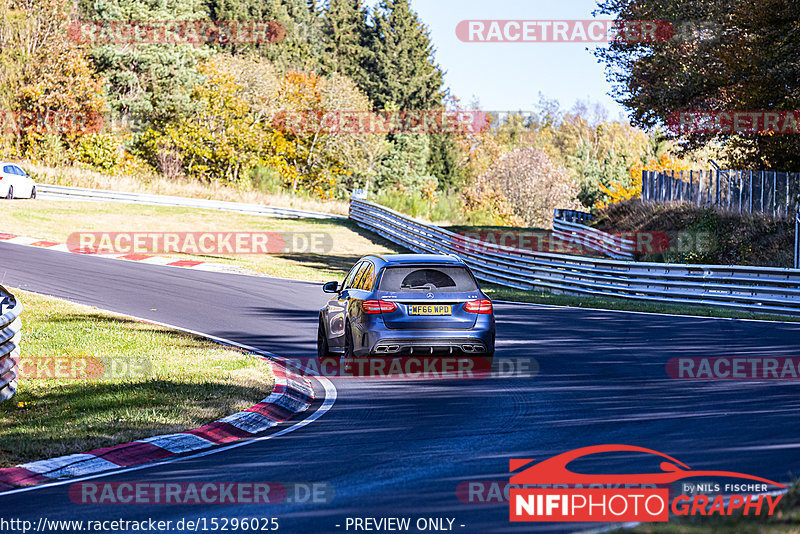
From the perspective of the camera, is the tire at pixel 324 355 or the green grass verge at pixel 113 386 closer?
the green grass verge at pixel 113 386

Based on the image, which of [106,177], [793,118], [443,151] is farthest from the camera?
[443,151]

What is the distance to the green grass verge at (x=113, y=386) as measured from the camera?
898 cm

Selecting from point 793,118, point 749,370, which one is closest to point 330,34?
point 793,118

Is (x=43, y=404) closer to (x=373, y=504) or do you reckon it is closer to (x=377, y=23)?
(x=373, y=504)

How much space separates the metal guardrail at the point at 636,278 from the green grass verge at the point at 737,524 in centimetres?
1633

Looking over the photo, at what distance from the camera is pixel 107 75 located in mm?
63250

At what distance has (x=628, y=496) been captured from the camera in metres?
6.45

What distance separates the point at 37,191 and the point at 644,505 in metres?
40.2

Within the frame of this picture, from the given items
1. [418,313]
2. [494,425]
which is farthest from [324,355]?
[494,425]

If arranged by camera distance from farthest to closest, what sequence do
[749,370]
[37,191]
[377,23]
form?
[377,23]
[37,191]
[749,370]
